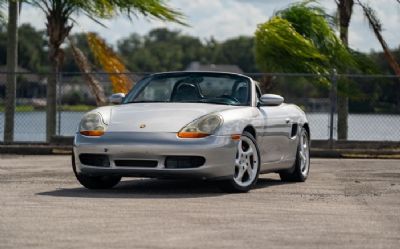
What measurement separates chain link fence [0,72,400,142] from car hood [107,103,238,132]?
9.25 meters

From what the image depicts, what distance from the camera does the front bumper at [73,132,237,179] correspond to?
11.2 metres

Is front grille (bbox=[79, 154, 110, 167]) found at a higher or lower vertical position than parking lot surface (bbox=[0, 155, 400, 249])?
higher

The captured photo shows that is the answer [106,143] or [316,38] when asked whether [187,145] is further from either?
[316,38]

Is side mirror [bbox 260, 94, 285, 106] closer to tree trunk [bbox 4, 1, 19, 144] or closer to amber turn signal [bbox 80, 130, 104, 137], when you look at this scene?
amber turn signal [bbox 80, 130, 104, 137]

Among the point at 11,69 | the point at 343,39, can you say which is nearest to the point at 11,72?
the point at 11,69

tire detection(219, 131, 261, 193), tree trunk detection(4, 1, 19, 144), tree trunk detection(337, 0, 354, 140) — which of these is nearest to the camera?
tire detection(219, 131, 261, 193)

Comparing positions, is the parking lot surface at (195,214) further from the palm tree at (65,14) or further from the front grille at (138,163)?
the palm tree at (65,14)

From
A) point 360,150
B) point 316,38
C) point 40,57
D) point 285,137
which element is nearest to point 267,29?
point 316,38

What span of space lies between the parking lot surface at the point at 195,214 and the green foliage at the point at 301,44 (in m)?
9.53

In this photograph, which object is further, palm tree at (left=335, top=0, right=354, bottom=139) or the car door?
palm tree at (left=335, top=0, right=354, bottom=139)

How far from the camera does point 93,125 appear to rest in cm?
1163

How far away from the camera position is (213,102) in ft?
40.4

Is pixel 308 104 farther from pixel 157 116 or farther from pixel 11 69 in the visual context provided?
pixel 157 116

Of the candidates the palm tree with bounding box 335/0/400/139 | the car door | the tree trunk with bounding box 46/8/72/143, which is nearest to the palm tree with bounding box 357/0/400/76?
the palm tree with bounding box 335/0/400/139
